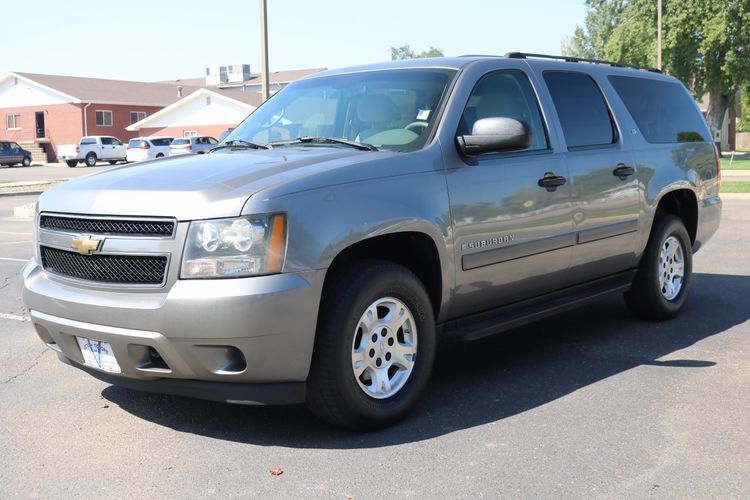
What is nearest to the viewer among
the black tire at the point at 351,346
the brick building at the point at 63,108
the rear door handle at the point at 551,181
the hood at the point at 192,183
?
the hood at the point at 192,183

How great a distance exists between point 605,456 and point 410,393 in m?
1.04

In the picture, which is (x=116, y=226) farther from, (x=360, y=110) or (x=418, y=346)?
(x=360, y=110)

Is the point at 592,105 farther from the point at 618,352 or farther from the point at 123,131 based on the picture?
the point at 123,131

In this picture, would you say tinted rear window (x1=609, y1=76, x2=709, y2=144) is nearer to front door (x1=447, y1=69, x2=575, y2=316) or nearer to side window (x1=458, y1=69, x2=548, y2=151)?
side window (x1=458, y1=69, x2=548, y2=151)

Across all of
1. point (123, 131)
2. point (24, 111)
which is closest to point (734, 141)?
point (123, 131)

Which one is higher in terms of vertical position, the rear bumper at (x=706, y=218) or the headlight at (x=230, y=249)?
the headlight at (x=230, y=249)

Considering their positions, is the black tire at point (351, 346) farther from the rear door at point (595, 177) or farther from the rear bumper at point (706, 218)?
the rear bumper at point (706, 218)

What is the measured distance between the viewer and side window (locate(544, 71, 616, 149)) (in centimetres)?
579

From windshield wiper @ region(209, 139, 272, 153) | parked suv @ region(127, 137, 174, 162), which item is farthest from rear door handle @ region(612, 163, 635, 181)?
parked suv @ region(127, 137, 174, 162)

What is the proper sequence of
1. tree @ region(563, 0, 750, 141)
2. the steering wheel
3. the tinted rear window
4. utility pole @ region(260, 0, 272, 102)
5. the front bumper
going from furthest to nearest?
1. tree @ region(563, 0, 750, 141)
2. utility pole @ region(260, 0, 272, 102)
3. the tinted rear window
4. the steering wheel
5. the front bumper

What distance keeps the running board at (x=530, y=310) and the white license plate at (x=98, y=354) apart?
5.93 ft

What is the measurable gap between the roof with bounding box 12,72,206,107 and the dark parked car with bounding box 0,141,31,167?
6.80m

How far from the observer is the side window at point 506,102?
17.0ft

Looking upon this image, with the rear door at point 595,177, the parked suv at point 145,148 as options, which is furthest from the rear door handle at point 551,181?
the parked suv at point 145,148
